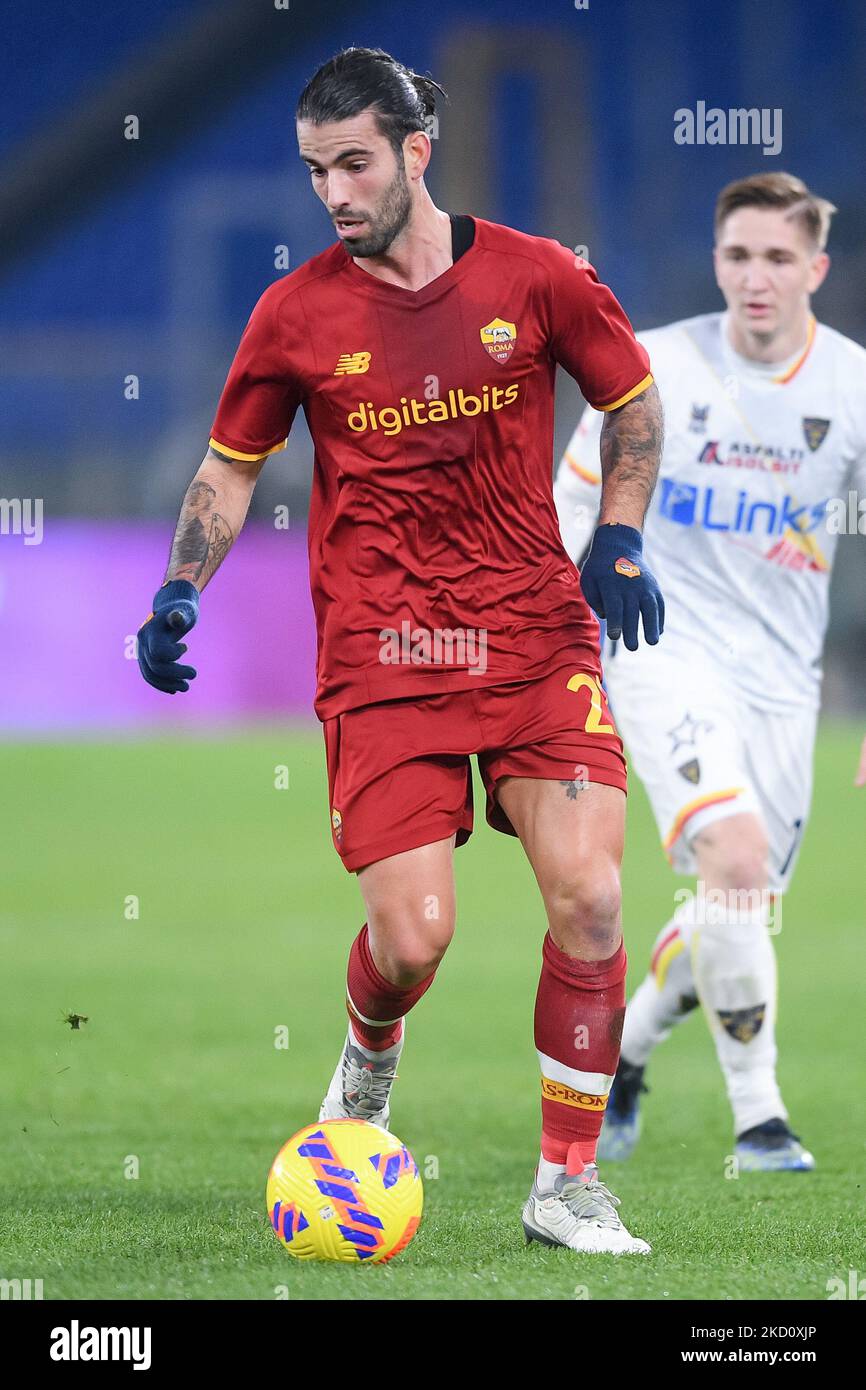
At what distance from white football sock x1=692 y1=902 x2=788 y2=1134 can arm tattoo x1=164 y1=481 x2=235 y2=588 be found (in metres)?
1.99

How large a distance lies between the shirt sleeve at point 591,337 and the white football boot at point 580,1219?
1658 millimetres

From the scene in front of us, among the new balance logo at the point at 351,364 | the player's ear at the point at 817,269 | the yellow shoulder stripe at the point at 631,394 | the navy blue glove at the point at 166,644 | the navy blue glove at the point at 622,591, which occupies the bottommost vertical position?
the navy blue glove at the point at 166,644

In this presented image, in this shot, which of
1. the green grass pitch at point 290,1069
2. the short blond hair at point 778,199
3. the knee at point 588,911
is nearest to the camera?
the green grass pitch at point 290,1069

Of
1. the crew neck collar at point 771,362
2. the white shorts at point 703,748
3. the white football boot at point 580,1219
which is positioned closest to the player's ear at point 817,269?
the crew neck collar at point 771,362

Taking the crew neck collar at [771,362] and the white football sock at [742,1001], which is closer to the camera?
the white football sock at [742,1001]

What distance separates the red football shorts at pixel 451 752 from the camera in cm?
422

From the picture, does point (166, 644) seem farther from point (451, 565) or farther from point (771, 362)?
point (771, 362)

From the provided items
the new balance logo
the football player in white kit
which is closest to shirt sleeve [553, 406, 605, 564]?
the football player in white kit

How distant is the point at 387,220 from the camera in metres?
4.19

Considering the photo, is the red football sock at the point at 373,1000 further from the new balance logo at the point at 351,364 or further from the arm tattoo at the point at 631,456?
the new balance logo at the point at 351,364

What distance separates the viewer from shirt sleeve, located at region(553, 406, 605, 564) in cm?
567

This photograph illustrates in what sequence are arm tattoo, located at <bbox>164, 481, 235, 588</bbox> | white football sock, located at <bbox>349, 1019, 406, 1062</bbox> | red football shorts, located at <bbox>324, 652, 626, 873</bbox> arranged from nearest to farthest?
red football shorts, located at <bbox>324, 652, 626, 873</bbox> → arm tattoo, located at <bbox>164, 481, 235, 588</bbox> → white football sock, located at <bbox>349, 1019, 406, 1062</bbox>

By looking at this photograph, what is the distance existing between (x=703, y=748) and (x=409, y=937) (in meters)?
1.65

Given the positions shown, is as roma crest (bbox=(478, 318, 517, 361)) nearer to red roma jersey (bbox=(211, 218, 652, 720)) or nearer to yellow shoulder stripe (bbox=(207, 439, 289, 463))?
red roma jersey (bbox=(211, 218, 652, 720))
